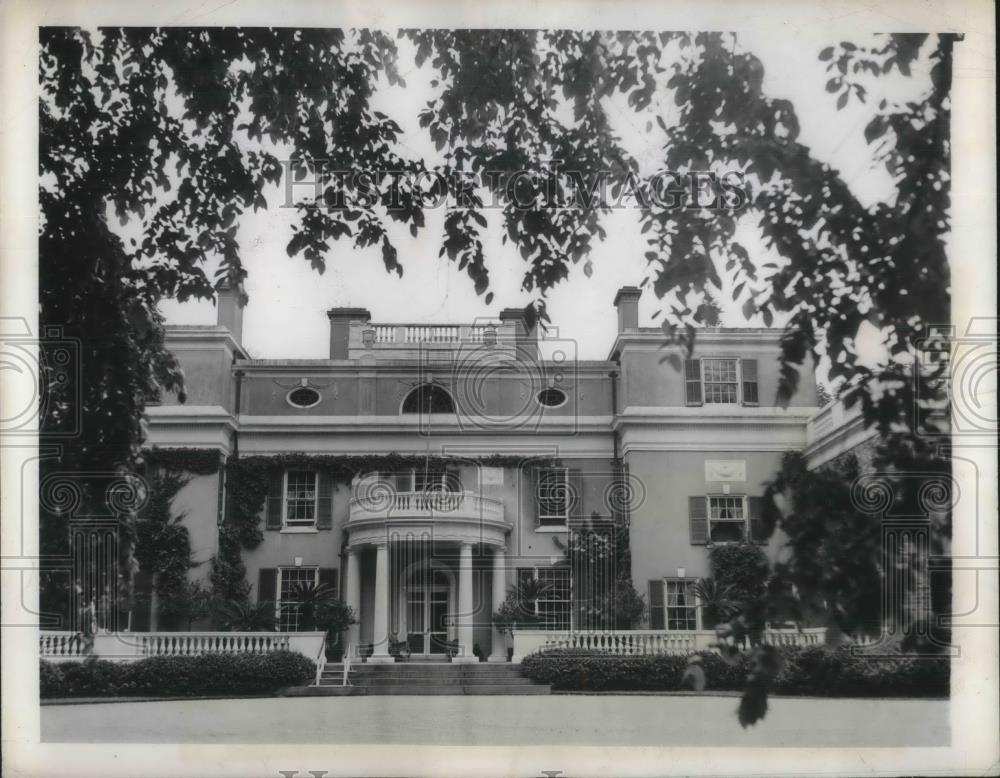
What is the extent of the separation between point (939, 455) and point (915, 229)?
876mm

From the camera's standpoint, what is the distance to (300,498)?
16.5 ft

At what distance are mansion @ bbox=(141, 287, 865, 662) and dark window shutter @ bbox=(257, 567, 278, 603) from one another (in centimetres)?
1

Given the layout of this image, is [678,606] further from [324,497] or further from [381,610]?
[324,497]

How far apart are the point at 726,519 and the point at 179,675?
291 centimetres

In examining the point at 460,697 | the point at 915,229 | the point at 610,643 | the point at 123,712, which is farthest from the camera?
the point at 610,643

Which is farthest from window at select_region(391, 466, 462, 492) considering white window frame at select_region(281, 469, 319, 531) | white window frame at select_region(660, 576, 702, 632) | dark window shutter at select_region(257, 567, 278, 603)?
white window frame at select_region(660, 576, 702, 632)

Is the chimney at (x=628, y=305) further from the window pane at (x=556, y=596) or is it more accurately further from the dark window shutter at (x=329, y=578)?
the dark window shutter at (x=329, y=578)

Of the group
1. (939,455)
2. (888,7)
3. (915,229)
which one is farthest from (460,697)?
(888,7)

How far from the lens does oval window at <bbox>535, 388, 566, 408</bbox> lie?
4.86 metres

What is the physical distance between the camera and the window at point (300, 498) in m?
4.63

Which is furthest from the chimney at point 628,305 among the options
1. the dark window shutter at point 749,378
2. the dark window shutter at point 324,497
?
the dark window shutter at point 324,497

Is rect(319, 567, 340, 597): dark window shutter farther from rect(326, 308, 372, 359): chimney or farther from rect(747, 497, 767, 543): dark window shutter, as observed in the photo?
rect(747, 497, 767, 543): dark window shutter

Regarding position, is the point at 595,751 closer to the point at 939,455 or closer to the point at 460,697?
the point at 460,697

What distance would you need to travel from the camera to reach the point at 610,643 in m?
4.93
